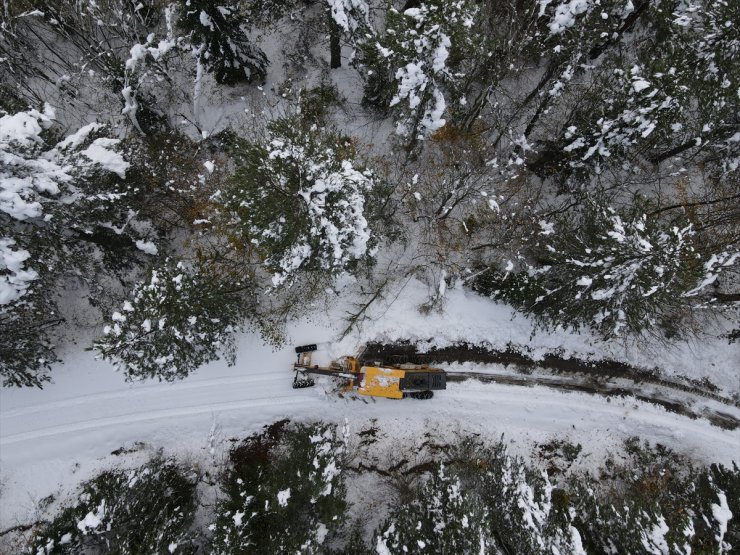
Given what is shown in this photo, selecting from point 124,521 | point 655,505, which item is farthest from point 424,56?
point 124,521

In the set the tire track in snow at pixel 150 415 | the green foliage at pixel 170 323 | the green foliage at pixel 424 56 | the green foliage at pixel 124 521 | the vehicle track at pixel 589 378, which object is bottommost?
the green foliage at pixel 124 521

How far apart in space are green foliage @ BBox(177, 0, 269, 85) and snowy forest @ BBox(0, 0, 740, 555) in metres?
0.11

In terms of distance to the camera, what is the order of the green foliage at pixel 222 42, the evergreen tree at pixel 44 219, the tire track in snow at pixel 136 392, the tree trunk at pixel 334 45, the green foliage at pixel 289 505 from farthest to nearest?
the tire track in snow at pixel 136 392 < the tree trunk at pixel 334 45 < the green foliage at pixel 222 42 < the green foliage at pixel 289 505 < the evergreen tree at pixel 44 219

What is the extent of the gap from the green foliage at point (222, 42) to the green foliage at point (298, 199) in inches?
212

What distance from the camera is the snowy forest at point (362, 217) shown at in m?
15.5

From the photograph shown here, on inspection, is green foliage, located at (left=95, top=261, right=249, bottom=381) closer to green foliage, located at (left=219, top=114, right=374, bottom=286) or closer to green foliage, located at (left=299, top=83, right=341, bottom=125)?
green foliage, located at (left=219, top=114, right=374, bottom=286)

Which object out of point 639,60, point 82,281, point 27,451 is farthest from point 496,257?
point 27,451

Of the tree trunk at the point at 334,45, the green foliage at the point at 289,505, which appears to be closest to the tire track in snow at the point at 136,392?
the green foliage at the point at 289,505

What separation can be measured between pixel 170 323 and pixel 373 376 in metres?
8.97

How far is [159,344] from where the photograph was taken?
53.7ft

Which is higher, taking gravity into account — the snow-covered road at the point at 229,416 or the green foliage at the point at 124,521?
the snow-covered road at the point at 229,416

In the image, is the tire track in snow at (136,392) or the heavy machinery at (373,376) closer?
the heavy machinery at (373,376)

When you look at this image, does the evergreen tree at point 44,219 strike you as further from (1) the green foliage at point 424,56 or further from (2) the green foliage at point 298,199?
(1) the green foliage at point 424,56

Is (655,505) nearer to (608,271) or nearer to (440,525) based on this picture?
(440,525)
